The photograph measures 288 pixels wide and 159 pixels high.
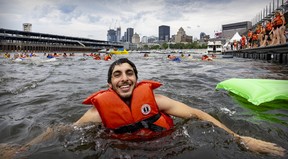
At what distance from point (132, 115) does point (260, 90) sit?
126 inches

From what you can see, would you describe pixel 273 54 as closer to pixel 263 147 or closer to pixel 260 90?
pixel 260 90

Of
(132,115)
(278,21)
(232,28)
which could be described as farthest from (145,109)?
(232,28)

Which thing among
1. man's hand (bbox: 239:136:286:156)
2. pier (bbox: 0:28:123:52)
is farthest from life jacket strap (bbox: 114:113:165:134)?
pier (bbox: 0:28:123:52)

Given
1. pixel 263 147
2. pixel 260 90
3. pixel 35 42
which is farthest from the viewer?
pixel 35 42

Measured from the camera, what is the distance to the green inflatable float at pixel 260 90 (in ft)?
14.8

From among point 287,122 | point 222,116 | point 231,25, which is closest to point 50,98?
point 222,116

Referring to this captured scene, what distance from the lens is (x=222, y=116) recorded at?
4.07 meters

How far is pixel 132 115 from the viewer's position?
284cm

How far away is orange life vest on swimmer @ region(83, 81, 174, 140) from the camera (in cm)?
282

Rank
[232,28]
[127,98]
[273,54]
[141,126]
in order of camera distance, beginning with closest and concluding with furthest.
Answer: [141,126], [127,98], [273,54], [232,28]

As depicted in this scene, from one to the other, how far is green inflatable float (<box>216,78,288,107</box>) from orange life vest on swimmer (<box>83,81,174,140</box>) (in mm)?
2633

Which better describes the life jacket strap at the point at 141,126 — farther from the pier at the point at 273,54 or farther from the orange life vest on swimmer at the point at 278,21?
the orange life vest on swimmer at the point at 278,21

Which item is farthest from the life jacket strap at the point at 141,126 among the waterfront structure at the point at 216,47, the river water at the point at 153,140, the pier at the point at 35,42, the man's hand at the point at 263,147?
the pier at the point at 35,42

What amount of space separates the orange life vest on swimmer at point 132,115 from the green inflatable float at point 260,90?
104 inches
